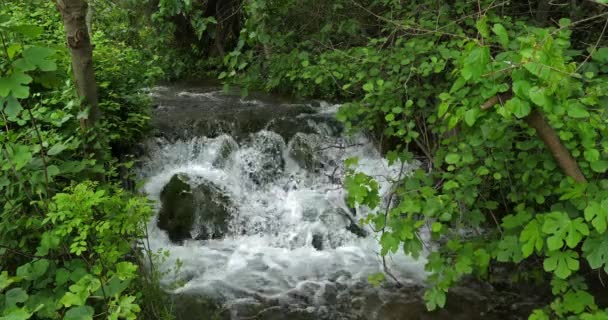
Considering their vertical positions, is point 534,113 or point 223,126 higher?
point 534,113

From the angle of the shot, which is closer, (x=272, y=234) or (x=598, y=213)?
(x=598, y=213)

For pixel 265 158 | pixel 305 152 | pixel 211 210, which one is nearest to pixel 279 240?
pixel 211 210

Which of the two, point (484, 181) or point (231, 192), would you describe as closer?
point (484, 181)

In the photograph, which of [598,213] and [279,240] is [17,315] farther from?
[279,240]

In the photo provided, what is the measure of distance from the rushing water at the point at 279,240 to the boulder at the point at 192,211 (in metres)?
0.09

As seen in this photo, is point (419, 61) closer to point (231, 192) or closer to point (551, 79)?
point (551, 79)

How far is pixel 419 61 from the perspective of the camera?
3.67 metres

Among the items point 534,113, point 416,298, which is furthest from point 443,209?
point 416,298

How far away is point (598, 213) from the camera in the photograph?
6.42 feet

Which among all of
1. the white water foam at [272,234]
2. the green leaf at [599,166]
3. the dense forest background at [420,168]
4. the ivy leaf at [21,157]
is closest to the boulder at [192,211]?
the white water foam at [272,234]

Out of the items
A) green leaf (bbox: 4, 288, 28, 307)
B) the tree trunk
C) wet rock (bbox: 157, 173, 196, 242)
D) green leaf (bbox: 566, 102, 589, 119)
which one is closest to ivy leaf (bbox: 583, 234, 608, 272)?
green leaf (bbox: 566, 102, 589, 119)

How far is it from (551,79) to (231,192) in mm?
4966

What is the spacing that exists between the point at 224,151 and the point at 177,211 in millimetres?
1193

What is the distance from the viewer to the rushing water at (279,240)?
4.67 metres
